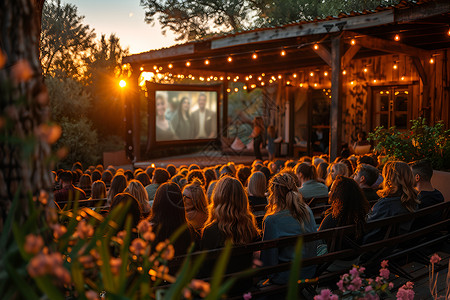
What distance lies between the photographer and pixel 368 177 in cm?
497

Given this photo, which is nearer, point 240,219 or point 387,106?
point 240,219

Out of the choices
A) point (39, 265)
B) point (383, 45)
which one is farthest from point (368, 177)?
point (383, 45)

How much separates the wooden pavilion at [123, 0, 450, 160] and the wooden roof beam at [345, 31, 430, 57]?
22 millimetres

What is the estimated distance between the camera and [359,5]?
21.8 metres

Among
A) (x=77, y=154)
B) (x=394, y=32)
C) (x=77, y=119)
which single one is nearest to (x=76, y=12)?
(x=77, y=119)

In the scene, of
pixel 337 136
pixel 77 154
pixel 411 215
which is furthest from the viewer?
pixel 77 154

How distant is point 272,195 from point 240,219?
0.40m

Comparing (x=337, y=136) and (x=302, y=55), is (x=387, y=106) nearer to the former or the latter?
(x=302, y=55)

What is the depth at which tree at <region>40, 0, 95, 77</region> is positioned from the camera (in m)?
20.0

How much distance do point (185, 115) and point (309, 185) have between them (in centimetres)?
1294

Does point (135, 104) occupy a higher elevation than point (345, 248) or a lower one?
higher

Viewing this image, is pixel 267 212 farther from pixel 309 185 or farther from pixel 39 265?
pixel 39 265

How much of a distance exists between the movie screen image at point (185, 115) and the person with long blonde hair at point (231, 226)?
45.1 ft

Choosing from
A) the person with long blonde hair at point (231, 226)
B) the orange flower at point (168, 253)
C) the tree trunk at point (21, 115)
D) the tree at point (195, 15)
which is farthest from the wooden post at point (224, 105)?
the orange flower at point (168, 253)
